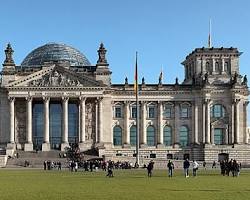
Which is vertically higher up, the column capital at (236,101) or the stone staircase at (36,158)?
the column capital at (236,101)

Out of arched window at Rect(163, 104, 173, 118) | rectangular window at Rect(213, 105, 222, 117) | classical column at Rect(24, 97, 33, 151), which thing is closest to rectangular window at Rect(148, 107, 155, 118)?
arched window at Rect(163, 104, 173, 118)

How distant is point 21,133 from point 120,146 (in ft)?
64.5

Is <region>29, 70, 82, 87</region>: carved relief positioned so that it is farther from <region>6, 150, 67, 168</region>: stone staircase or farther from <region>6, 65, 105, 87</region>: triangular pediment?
<region>6, 150, 67, 168</region>: stone staircase

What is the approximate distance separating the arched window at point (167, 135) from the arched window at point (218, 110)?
9.38 m

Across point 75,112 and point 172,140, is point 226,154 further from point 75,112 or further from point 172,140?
point 75,112

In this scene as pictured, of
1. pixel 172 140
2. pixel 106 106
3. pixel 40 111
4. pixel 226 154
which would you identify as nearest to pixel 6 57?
pixel 40 111

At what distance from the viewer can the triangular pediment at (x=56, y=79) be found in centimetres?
12531

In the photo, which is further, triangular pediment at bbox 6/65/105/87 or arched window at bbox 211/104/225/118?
arched window at bbox 211/104/225/118

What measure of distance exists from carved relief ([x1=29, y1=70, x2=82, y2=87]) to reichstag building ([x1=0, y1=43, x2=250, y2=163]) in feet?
0.62

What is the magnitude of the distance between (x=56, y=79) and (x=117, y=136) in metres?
17.6

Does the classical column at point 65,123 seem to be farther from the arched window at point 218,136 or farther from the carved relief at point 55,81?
the arched window at point 218,136

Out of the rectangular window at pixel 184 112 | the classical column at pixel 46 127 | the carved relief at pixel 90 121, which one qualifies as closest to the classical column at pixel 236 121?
the rectangular window at pixel 184 112

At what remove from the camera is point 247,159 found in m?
128

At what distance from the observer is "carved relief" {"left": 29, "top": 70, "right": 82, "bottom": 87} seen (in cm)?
12550
